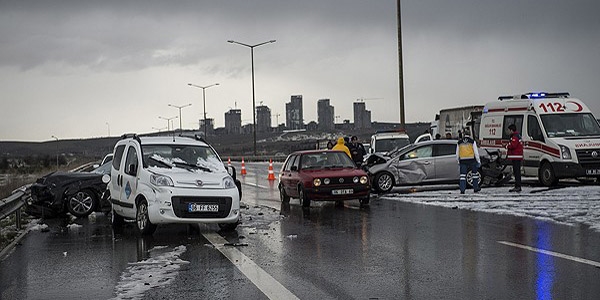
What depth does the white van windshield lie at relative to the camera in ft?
67.1

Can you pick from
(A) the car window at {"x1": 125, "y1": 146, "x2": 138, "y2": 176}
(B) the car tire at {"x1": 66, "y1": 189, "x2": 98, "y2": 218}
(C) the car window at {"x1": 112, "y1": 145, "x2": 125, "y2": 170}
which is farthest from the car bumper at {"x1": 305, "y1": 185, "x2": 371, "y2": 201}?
(B) the car tire at {"x1": 66, "y1": 189, "x2": 98, "y2": 218}

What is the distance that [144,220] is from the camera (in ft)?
40.9

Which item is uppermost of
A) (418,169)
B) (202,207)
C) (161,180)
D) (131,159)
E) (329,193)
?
(131,159)

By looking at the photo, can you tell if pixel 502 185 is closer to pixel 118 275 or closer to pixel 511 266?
pixel 511 266

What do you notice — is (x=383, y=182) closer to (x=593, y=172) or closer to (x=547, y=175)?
(x=547, y=175)

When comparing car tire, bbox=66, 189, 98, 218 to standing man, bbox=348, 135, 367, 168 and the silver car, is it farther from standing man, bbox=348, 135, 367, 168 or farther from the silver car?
standing man, bbox=348, 135, 367, 168

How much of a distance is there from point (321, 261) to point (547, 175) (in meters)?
12.9

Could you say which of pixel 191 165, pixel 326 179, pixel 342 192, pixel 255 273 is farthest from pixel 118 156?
pixel 255 273

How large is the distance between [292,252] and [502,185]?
44.2 feet

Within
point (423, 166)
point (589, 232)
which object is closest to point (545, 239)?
point (589, 232)

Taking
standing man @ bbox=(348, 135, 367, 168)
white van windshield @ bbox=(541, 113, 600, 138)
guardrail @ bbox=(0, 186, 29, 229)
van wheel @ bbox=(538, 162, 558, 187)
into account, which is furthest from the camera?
standing man @ bbox=(348, 135, 367, 168)

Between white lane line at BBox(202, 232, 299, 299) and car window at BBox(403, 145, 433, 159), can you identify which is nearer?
white lane line at BBox(202, 232, 299, 299)

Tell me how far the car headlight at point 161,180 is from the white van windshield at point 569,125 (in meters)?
12.5

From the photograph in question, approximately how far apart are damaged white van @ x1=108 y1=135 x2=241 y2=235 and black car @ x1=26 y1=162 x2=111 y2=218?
2.61m
